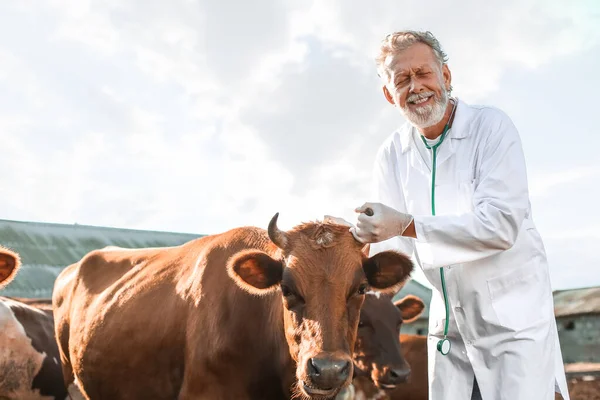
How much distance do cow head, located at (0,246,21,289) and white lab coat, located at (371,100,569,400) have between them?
3.13 m

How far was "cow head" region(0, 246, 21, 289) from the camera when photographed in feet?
16.9

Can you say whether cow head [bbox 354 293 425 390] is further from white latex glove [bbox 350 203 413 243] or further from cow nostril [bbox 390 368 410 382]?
white latex glove [bbox 350 203 413 243]

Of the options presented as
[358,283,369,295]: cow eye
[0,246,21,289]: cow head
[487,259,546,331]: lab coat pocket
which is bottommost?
[487,259,546,331]: lab coat pocket

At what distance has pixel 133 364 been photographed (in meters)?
5.45

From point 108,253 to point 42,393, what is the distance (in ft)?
7.23

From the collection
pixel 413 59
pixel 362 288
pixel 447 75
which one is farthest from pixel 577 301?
pixel 413 59

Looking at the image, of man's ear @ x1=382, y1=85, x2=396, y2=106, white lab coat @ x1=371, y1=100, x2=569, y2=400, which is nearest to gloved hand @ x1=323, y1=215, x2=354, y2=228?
white lab coat @ x1=371, y1=100, x2=569, y2=400

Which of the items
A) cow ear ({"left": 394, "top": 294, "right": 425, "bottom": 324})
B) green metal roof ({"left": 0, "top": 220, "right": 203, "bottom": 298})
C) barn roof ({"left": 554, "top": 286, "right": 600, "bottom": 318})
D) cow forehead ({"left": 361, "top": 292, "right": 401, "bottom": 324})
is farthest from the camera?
green metal roof ({"left": 0, "top": 220, "right": 203, "bottom": 298})

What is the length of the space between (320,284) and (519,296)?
43.2 inches

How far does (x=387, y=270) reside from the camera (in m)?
4.28

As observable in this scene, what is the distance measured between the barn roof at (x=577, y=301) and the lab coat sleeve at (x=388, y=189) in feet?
43.4

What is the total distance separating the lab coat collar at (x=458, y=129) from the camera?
12.1 feet

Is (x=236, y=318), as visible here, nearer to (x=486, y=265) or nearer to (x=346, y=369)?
(x=346, y=369)

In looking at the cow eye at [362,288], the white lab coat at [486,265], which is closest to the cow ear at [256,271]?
the cow eye at [362,288]
